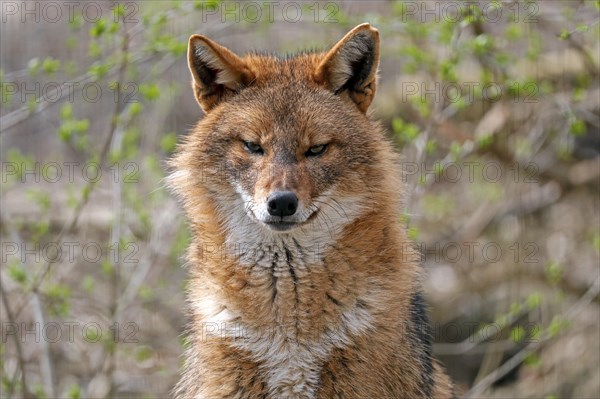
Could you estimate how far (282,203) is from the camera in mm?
4488

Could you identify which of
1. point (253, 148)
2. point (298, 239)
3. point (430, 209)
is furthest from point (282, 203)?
point (430, 209)

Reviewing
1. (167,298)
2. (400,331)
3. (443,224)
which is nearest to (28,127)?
(167,298)

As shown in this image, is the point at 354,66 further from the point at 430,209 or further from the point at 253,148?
the point at 430,209

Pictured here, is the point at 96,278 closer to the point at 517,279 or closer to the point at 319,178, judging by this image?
the point at 517,279

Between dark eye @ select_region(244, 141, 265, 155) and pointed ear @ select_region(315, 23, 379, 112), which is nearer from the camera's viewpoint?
dark eye @ select_region(244, 141, 265, 155)

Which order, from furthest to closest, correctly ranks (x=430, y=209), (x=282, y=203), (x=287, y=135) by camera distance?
(x=430, y=209) < (x=287, y=135) < (x=282, y=203)

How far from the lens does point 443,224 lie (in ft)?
35.0

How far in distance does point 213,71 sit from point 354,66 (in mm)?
824

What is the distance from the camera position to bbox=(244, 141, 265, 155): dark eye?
4.80m

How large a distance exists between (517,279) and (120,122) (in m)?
5.26

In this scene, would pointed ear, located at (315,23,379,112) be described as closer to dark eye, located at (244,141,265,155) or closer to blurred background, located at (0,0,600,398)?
dark eye, located at (244,141,265,155)

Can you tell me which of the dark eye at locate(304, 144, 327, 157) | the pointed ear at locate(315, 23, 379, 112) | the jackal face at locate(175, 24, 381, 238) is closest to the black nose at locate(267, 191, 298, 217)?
the jackal face at locate(175, 24, 381, 238)

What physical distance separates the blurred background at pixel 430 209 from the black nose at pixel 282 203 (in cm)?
252

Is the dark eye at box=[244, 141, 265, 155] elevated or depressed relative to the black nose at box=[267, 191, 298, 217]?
elevated
